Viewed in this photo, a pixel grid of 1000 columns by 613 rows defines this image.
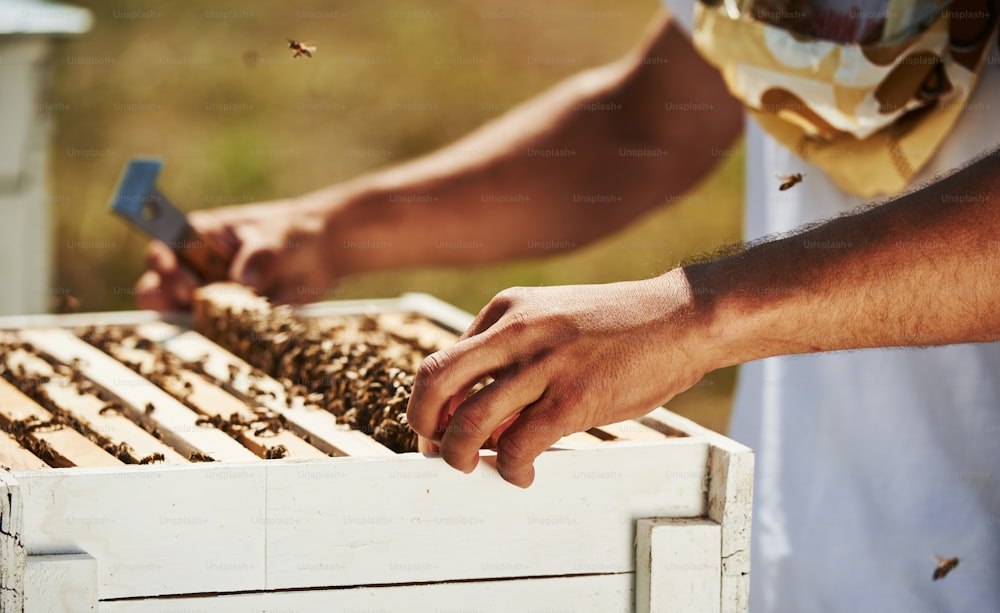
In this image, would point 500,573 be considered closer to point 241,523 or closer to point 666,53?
point 241,523

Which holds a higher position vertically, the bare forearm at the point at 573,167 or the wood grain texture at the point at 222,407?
the bare forearm at the point at 573,167

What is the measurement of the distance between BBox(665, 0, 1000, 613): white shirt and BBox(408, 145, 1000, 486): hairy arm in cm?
78

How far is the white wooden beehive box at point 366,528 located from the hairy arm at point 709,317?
123mm

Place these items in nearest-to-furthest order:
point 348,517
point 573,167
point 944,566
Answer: point 348,517 → point 944,566 → point 573,167

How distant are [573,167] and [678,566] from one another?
197cm

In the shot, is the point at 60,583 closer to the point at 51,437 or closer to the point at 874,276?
the point at 51,437

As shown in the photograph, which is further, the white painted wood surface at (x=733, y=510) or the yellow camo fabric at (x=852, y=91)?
the yellow camo fabric at (x=852, y=91)

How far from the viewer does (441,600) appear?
5.87ft

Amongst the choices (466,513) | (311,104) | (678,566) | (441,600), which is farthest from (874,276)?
(311,104)

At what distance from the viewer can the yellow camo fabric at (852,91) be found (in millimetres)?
2297

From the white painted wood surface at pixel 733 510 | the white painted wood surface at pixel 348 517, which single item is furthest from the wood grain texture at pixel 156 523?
the white painted wood surface at pixel 733 510

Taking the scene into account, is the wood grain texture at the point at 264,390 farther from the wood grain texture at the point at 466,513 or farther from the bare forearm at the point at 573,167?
the bare forearm at the point at 573,167

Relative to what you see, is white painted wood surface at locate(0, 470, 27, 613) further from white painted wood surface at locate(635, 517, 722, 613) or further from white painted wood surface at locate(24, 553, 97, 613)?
white painted wood surface at locate(635, 517, 722, 613)

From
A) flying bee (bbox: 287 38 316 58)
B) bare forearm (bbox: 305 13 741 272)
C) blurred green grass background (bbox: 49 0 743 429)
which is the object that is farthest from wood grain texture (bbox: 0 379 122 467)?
blurred green grass background (bbox: 49 0 743 429)
